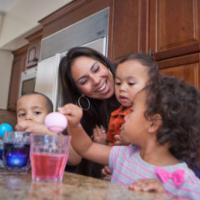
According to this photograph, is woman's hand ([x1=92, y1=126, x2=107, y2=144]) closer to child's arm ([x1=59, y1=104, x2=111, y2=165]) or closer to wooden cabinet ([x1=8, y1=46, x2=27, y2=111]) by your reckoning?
child's arm ([x1=59, y1=104, x2=111, y2=165])

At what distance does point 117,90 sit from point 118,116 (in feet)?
0.33

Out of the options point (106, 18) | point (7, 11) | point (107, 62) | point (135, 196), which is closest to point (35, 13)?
point (7, 11)

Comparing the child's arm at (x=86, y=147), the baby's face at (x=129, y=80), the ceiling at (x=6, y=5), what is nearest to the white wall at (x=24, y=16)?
the ceiling at (x=6, y=5)

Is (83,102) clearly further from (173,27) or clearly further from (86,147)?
(173,27)

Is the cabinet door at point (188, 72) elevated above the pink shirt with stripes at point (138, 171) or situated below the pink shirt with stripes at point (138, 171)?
above

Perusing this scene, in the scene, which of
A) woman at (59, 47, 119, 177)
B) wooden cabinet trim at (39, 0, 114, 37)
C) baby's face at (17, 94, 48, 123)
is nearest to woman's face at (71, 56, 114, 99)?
woman at (59, 47, 119, 177)

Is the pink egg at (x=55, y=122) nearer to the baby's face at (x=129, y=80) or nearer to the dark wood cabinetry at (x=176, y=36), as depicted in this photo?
the baby's face at (x=129, y=80)

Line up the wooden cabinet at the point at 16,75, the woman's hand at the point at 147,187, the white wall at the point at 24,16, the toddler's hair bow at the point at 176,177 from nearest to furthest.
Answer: the woman's hand at the point at 147,187, the toddler's hair bow at the point at 176,177, the white wall at the point at 24,16, the wooden cabinet at the point at 16,75

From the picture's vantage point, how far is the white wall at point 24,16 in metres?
3.37

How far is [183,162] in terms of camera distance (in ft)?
2.37

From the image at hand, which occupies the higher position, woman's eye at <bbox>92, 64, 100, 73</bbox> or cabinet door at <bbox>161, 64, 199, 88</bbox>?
cabinet door at <bbox>161, 64, 199, 88</bbox>

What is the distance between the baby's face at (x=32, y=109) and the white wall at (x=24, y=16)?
6.95ft

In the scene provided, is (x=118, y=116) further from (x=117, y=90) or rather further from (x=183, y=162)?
(x=183, y=162)

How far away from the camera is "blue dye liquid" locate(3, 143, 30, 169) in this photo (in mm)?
642
